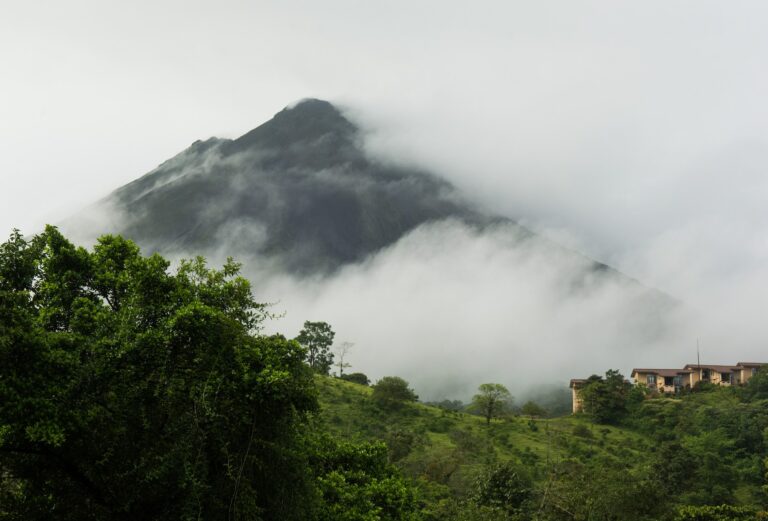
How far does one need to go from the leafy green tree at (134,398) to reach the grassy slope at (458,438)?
2476 cm

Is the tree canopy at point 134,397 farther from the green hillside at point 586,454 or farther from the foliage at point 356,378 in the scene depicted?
the foliage at point 356,378

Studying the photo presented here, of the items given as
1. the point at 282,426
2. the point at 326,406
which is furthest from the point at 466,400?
the point at 282,426

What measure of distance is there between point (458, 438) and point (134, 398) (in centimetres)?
4384

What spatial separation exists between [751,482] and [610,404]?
23.5m

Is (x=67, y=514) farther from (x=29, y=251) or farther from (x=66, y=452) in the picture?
(x=29, y=251)

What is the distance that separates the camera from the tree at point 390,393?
6003cm

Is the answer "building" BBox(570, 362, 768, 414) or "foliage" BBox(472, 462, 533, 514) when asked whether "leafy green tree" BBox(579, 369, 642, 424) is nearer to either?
"building" BBox(570, 362, 768, 414)

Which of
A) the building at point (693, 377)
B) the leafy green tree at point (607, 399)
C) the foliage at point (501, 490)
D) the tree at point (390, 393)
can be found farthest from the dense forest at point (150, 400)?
the building at point (693, 377)

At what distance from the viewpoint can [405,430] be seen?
51281 millimetres

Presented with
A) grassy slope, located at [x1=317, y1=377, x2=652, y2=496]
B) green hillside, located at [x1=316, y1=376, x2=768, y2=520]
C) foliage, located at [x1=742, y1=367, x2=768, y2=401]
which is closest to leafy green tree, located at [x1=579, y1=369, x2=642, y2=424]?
green hillside, located at [x1=316, y1=376, x2=768, y2=520]

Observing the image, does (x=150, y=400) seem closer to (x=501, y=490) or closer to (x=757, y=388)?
(x=501, y=490)

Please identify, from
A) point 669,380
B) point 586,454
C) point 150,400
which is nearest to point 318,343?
point 586,454

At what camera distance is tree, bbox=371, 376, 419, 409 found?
6003 centimetres

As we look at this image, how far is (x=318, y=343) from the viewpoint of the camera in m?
79.9
